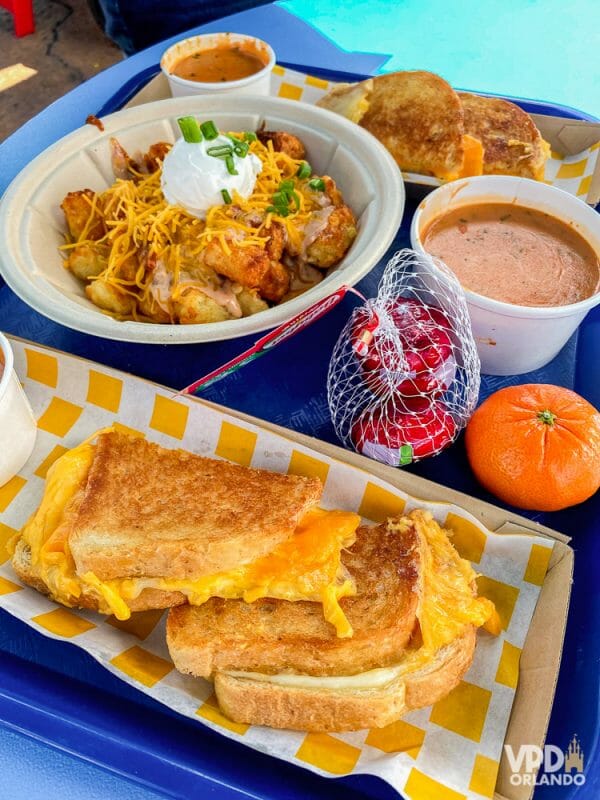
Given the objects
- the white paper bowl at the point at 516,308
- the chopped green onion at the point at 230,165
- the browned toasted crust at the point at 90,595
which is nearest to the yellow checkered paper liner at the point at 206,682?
the browned toasted crust at the point at 90,595

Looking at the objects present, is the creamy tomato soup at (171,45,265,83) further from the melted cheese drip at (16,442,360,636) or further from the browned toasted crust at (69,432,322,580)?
the melted cheese drip at (16,442,360,636)

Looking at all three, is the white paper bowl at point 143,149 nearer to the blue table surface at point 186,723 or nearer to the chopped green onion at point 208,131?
the blue table surface at point 186,723

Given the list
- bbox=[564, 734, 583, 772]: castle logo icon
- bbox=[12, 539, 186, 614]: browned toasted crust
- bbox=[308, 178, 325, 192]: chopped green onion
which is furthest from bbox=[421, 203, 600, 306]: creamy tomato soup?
bbox=[12, 539, 186, 614]: browned toasted crust

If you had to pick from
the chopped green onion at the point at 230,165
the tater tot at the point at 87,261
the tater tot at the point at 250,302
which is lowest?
the tater tot at the point at 87,261

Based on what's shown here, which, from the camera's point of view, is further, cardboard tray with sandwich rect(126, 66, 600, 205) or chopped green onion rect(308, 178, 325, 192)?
cardboard tray with sandwich rect(126, 66, 600, 205)

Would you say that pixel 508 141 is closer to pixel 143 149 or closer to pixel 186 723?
pixel 143 149

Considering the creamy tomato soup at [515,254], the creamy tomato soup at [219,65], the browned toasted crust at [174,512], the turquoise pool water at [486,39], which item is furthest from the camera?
the turquoise pool water at [486,39]

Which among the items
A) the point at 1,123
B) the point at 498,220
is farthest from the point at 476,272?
the point at 1,123
